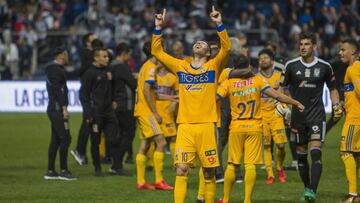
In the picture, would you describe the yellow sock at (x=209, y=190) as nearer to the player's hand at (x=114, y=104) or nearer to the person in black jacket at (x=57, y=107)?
the person in black jacket at (x=57, y=107)

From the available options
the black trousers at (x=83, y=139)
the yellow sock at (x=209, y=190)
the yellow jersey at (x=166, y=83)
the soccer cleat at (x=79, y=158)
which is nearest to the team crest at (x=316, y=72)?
the yellow sock at (x=209, y=190)

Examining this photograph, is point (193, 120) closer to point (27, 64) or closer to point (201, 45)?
point (201, 45)

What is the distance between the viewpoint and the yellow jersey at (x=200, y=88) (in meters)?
12.0

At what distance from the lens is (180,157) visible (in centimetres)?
1193

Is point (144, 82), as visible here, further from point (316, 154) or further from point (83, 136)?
point (83, 136)

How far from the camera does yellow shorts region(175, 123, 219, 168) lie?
39.2ft

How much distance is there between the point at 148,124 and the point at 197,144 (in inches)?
128

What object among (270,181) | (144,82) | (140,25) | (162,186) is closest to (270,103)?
(270,181)

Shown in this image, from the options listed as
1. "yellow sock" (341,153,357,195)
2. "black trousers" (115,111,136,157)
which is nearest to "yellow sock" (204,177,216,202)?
"yellow sock" (341,153,357,195)

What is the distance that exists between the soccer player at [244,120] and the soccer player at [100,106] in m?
3.72

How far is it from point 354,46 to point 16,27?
24.5 m

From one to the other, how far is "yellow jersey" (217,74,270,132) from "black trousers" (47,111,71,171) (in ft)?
12.8

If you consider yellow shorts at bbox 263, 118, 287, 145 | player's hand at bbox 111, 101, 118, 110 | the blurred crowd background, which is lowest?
yellow shorts at bbox 263, 118, 287, 145

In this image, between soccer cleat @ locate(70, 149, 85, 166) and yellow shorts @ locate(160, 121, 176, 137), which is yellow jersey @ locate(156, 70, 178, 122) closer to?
yellow shorts @ locate(160, 121, 176, 137)
